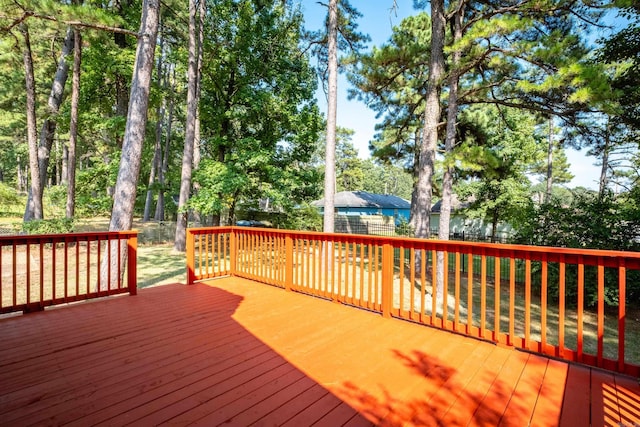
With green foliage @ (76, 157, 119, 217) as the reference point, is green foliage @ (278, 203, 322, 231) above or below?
below

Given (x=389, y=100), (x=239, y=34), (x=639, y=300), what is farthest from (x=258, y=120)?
(x=639, y=300)

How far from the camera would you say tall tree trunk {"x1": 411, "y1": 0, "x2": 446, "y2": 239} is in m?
6.95

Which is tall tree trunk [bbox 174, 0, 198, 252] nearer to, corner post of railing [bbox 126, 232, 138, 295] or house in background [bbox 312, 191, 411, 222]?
corner post of railing [bbox 126, 232, 138, 295]

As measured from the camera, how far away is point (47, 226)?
355 inches

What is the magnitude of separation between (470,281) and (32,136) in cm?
1261

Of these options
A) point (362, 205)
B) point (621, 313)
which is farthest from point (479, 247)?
point (362, 205)

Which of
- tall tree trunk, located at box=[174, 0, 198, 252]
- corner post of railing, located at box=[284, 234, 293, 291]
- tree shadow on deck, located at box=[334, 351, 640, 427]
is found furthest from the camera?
tall tree trunk, located at box=[174, 0, 198, 252]

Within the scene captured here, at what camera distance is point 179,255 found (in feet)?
A: 34.3

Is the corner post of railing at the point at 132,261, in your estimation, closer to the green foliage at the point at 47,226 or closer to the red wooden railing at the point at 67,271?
the red wooden railing at the point at 67,271

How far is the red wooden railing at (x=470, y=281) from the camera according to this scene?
2367 mm

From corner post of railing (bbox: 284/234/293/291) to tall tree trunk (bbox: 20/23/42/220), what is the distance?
32.2 feet

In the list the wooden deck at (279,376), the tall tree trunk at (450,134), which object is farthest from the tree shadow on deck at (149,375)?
the tall tree trunk at (450,134)

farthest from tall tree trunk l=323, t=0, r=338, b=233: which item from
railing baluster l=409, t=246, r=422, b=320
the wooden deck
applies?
the wooden deck

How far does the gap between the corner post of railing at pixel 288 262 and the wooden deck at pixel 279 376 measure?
1.08 m
